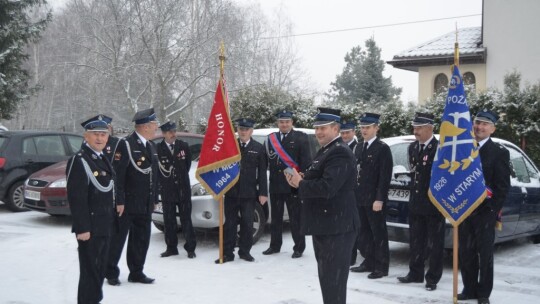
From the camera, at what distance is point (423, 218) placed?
6.54 metres

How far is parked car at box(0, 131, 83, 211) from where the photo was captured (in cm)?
1152

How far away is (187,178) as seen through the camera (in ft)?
25.8

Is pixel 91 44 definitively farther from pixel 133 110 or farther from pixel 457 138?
pixel 457 138

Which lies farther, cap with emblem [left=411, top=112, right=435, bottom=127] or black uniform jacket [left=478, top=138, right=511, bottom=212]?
A: cap with emblem [left=411, top=112, right=435, bottom=127]

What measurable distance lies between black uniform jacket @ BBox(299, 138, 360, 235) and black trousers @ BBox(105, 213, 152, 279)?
2590 millimetres

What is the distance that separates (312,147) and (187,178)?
8.42 feet

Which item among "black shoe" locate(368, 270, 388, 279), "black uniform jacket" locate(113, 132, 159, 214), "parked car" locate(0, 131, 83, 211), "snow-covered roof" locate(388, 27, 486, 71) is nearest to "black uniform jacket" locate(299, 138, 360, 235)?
"black shoe" locate(368, 270, 388, 279)

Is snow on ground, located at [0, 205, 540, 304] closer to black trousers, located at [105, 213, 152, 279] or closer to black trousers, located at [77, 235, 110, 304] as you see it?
black trousers, located at [105, 213, 152, 279]

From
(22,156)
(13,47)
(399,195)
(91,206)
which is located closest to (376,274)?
(399,195)

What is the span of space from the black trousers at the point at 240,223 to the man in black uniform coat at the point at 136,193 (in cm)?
146

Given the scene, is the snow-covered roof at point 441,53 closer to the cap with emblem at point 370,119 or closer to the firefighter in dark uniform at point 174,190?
the cap with emblem at point 370,119

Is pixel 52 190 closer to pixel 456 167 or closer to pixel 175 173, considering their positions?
pixel 175 173

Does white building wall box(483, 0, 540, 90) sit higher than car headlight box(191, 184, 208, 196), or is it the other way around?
white building wall box(483, 0, 540, 90)

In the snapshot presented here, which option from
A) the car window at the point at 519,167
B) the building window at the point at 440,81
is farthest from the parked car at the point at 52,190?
the building window at the point at 440,81
